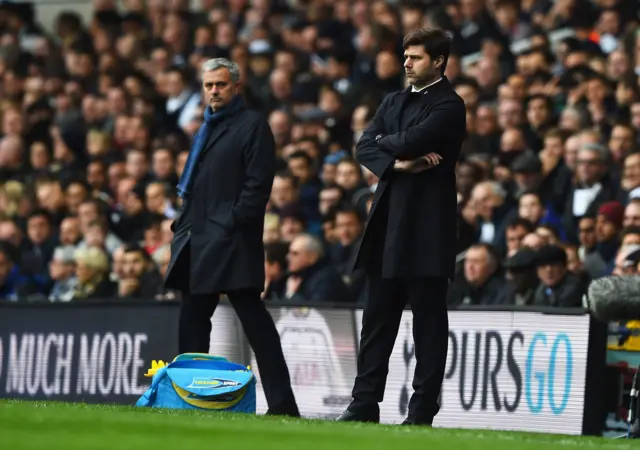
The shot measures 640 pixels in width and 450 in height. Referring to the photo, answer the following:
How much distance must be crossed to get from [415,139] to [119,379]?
195 inches

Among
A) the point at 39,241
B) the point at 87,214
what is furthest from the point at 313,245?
the point at 39,241

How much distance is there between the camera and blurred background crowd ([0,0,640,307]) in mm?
13547

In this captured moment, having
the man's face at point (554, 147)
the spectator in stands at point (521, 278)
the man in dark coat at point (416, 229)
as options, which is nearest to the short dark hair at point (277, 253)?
the spectator in stands at point (521, 278)

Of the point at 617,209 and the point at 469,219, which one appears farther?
the point at 469,219

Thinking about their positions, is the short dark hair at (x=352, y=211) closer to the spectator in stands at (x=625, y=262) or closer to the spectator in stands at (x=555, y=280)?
the spectator in stands at (x=555, y=280)

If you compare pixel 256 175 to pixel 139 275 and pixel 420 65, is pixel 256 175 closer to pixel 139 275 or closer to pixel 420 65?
pixel 420 65

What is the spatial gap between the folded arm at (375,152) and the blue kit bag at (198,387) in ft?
5.51

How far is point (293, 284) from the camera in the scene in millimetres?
13828

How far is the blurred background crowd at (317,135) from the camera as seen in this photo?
13547 mm

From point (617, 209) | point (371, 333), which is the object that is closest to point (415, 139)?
point (371, 333)

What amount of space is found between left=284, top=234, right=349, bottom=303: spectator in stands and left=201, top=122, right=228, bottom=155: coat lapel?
3.22m

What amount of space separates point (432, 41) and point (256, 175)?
1445 millimetres

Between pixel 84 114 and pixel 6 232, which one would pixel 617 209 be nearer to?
pixel 6 232

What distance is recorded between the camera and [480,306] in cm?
1169
